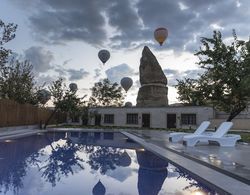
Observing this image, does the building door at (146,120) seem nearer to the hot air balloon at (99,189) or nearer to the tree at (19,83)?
the tree at (19,83)

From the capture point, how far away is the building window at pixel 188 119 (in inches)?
1550

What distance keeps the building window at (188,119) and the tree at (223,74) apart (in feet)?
54.2

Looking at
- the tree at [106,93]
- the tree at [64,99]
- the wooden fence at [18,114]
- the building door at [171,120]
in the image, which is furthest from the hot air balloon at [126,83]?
the tree at [106,93]

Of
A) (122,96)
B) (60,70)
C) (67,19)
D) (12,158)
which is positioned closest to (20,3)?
(67,19)

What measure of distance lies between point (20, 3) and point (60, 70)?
2926 cm

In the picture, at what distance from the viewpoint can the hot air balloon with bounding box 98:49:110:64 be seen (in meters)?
38.1

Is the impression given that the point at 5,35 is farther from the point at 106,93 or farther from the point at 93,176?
the point at 106,93

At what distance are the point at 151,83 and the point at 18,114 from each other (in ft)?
94.2

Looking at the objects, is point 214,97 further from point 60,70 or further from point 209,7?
point 60,70

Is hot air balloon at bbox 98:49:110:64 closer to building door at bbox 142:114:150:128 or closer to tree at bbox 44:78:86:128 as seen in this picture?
tree at bbox 44:78:86:128

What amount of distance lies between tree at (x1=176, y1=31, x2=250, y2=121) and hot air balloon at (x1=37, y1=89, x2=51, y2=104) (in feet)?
87.9

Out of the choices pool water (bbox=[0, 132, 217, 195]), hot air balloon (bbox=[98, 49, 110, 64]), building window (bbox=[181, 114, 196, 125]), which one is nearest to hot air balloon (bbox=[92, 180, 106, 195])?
pool water (bbox=[0, 132, 217, 195])

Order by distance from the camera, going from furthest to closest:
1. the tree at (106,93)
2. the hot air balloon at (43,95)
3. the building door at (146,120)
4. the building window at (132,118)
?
1. the tree at (106,93)
2. the hot air balloon at (43,95)
3. the building window at (132,118)
4. the building door at (146,120)

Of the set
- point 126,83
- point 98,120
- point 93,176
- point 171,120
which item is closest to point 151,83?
point 126,83
